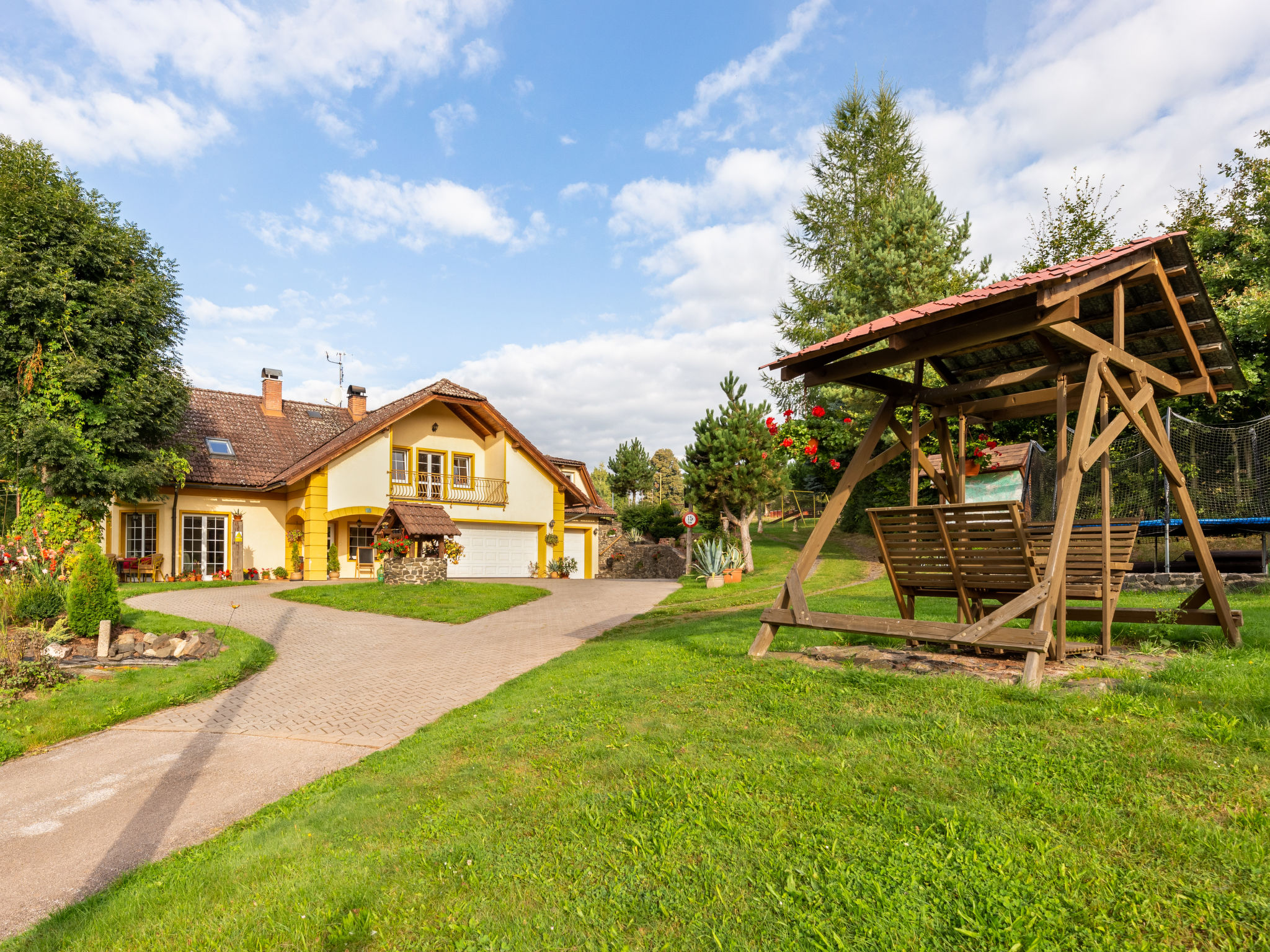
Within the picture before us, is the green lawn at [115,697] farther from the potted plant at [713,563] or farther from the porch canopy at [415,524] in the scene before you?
the potted plant at [713,563]

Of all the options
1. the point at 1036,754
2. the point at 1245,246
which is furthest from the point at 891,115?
the point at 1036,754

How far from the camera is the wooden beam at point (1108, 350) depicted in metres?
5.21

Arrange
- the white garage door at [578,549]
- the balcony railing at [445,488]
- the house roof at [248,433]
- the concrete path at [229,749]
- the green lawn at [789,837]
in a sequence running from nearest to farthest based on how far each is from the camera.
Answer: the green lawn at [789,837], the concrete path at [229,749], the house roof at [248,433], the balcony railing at [445,488], the white garage door at [578,549]

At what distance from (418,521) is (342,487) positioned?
4.87 meters

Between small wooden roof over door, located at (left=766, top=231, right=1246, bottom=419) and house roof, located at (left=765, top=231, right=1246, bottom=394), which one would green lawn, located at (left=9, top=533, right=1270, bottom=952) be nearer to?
small wooden roof over door, located at (left=766, top=231, right=1246, bottom=419)

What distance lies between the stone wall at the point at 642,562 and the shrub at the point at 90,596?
21.2 m

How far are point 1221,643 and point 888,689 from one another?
346 cm

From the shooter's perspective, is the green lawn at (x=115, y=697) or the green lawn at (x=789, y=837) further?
the green lawn at (x=115, y=697)

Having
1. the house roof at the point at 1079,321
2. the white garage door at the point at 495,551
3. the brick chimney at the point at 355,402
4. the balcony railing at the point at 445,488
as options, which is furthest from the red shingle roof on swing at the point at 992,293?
the brick chimney at the point at 355,402

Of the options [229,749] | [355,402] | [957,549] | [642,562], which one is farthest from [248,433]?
[957,549]

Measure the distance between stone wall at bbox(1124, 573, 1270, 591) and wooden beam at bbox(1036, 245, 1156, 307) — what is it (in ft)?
25.1

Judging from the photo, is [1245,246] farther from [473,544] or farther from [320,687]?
[473,544]

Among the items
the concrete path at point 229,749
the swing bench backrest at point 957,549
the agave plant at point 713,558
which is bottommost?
the concrete path at point 229,749

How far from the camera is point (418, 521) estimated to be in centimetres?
2014
